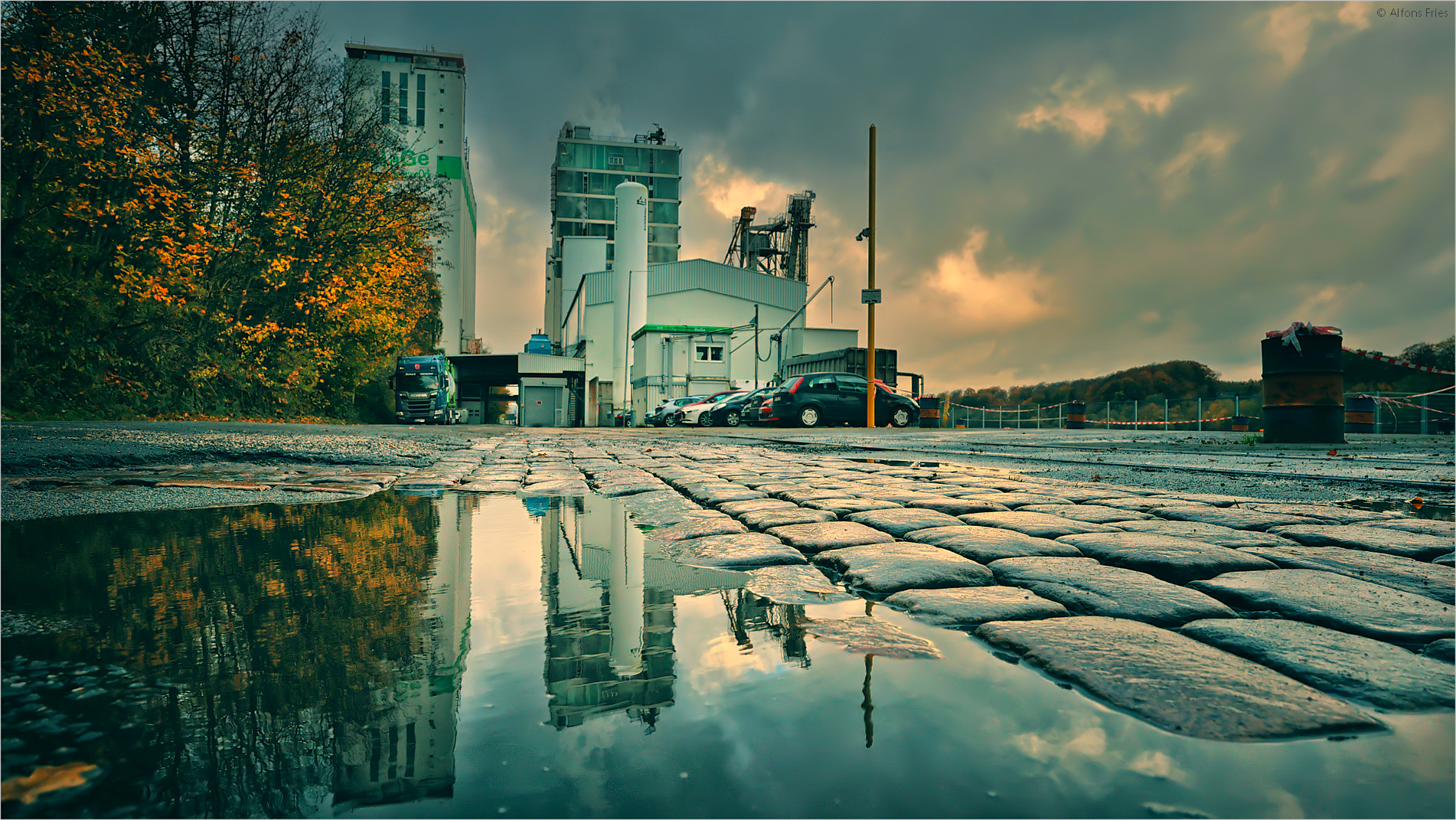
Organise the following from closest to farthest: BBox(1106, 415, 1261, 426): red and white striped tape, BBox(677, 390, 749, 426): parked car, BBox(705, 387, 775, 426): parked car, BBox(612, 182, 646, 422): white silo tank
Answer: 1. BBox(1106, 415, 1261, 426): red and white striped tape
2. BBox(705, 387, 775, 426): parked car
3. BBox(677, 390, 749, 426): parked car
4. BBox(612, 182, 646, 422): white silo tank

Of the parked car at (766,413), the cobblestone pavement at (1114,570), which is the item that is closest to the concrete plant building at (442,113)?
the parked car at (766,413)

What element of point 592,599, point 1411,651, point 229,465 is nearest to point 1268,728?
point 1411,651

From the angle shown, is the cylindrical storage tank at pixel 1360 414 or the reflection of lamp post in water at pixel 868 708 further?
the cylindrical storage tank at pixel 1360 414

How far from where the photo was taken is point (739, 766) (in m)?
1.02

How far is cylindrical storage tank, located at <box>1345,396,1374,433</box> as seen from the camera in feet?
58.6

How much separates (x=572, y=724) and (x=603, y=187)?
231ft

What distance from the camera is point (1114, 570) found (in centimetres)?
220

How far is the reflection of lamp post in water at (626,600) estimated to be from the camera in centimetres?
146

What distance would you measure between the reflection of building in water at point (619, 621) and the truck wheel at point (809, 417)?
18.5 m

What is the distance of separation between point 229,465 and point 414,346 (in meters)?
36.3

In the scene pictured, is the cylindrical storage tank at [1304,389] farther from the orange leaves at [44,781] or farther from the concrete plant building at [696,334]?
the concrete plant building at [696,334]

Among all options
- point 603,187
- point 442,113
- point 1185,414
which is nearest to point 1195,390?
point 1185,414

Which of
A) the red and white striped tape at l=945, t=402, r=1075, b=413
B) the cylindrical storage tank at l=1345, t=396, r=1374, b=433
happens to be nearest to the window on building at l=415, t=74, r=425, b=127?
the red and white striped tape at l=945, t=402, r=1075, b=413

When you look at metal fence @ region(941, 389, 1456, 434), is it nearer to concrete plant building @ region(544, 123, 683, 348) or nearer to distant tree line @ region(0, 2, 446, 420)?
distant tree line @ region(0, 2, 446, 420)
